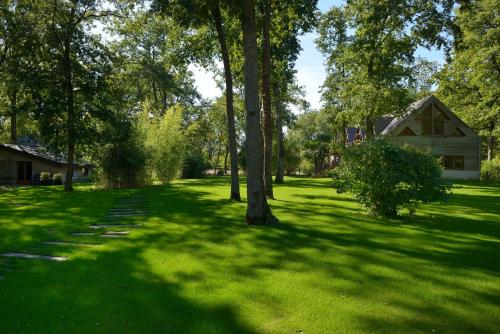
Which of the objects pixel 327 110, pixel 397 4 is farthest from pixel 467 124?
pixel 397 4

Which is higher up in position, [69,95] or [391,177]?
[69,95]

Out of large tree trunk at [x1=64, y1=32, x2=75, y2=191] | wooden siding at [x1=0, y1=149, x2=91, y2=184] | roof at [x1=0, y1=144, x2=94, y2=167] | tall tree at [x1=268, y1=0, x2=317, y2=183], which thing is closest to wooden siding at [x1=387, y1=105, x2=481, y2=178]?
tall tree at [x1=268, y1=0, x2=317, y2=183]

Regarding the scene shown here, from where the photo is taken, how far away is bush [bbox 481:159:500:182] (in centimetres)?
3947

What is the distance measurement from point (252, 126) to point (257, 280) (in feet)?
17.5

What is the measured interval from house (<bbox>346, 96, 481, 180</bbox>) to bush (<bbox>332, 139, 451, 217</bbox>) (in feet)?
96.8

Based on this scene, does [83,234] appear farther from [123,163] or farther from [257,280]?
[123,163]

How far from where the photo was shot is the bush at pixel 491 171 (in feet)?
129

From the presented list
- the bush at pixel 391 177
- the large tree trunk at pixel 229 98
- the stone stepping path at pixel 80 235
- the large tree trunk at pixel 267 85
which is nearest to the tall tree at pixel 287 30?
the large tree trunk at pixel 267 85

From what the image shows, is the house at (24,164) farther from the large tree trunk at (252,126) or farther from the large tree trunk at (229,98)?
the large tree trunk at (252,126)

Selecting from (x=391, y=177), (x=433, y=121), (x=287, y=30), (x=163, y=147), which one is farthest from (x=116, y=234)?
(x=433, y=121)

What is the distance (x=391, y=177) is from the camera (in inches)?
458

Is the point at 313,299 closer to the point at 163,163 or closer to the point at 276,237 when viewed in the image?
the point at 276,237

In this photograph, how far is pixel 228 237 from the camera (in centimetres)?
907

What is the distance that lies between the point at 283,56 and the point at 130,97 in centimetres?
3423
